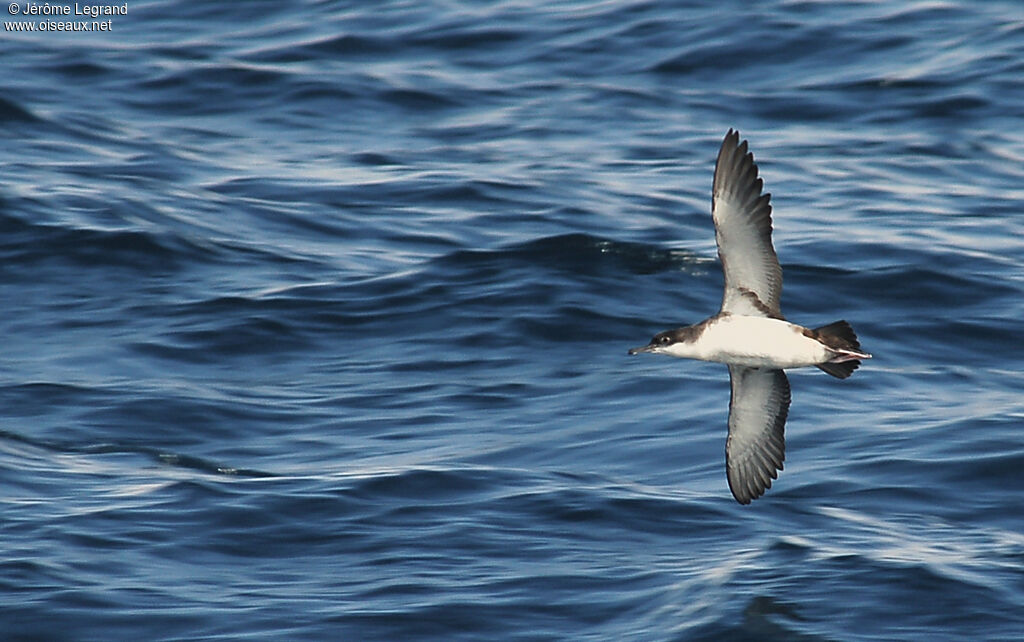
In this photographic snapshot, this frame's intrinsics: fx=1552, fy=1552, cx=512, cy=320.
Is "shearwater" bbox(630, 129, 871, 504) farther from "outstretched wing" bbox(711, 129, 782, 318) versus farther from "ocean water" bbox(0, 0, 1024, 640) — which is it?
"ocean water" bbox(0, 0, 1024, 640)

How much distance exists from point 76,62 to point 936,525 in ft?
41.4

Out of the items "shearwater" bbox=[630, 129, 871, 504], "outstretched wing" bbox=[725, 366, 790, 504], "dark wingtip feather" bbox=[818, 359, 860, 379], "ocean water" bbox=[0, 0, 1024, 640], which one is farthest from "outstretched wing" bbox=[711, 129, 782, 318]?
"ocean water" bbox=[0, 0, 1024, 640]

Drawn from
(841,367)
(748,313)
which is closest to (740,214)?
(748,313)

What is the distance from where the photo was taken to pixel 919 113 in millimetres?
16359

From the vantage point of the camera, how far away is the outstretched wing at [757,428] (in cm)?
862

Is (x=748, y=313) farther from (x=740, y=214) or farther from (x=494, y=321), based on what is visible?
(x=494, y=321)

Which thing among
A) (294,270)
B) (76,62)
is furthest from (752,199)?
(76,62)

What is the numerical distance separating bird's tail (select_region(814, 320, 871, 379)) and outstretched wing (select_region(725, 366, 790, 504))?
2.66ft

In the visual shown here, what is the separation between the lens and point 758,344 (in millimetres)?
7664

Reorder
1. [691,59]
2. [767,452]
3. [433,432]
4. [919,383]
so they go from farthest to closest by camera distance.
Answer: [691,59] → [919,383] → [433,432] → [767,452]

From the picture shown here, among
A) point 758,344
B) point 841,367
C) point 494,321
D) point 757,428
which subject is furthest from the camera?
point 494,321

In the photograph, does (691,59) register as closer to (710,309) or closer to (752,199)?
(710,309)

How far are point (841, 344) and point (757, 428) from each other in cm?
121

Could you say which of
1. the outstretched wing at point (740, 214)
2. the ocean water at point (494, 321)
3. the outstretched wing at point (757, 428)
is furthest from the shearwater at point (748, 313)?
the ocean water at point (494, 321)
